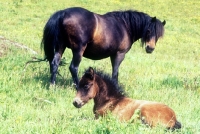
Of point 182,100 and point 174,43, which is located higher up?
point 182,100

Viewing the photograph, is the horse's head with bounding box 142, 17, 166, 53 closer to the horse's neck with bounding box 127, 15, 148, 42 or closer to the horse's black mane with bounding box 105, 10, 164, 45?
the horse's black mane with bounding box 105, 10, 164, 45

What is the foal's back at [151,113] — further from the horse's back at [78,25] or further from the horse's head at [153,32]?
the horse's head at [153,32]

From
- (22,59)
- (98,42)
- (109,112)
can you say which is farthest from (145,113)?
(22,59)

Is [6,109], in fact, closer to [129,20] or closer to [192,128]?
[192,128]

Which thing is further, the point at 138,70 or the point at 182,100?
the point at 138,70

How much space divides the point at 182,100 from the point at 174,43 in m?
12.9

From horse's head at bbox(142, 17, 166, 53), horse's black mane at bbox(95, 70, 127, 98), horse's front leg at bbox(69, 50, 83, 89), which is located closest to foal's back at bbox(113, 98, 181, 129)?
horse's black mane at bbox(95, 70, 127, 98)

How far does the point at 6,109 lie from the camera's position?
6.51 m

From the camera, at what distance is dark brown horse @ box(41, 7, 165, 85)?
9.38 metres

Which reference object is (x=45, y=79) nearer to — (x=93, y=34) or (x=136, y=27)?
(x=93, y=34)

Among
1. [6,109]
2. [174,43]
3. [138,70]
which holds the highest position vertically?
[6,109]

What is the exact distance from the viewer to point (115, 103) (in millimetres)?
6594

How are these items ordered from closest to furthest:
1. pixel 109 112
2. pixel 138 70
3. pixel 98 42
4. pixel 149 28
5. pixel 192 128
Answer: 1. pixel 192 128
2. pixel 109 112
3. pixel 98 42
4. pixel 149 28
5. pixel 138 70

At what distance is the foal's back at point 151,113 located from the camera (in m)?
5.89
